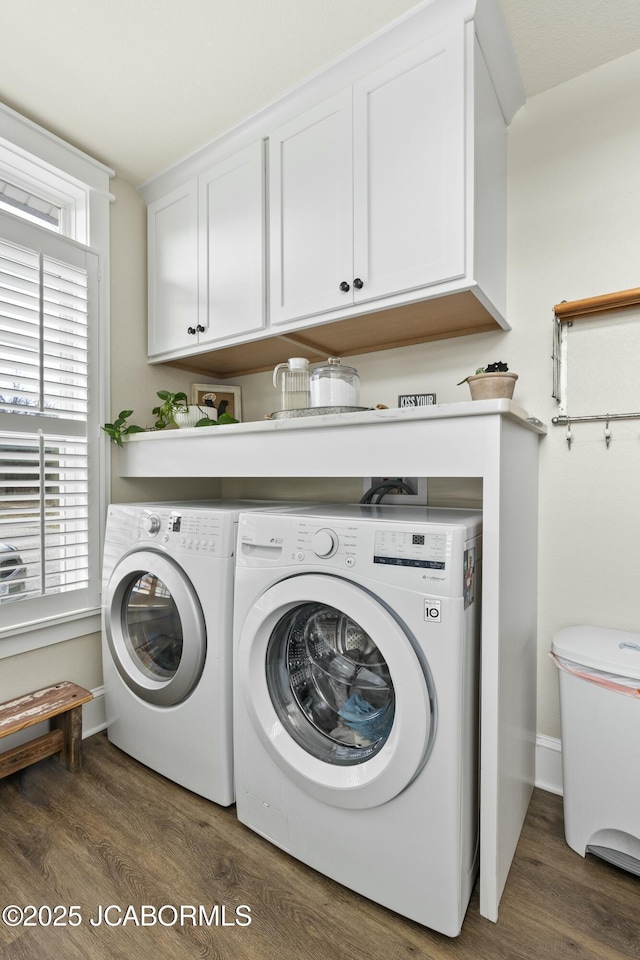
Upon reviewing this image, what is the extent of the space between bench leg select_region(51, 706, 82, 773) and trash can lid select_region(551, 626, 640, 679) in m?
1.71

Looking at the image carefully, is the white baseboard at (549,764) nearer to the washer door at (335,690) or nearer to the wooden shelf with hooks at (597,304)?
the washer door at (335,690)

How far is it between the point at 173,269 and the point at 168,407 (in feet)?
2.14

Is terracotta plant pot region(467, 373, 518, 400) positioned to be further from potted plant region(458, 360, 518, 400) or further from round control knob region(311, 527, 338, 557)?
round control knob region(311, 527, 338, 557)

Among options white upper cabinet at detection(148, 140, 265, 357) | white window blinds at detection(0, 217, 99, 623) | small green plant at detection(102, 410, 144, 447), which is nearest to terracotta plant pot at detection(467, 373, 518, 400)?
white upper cabinet at detection(148, 140, 265, 357)

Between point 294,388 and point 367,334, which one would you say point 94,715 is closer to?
point 294,388

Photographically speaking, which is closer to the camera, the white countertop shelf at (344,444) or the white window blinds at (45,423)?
the white countertop shelf at (344,444)

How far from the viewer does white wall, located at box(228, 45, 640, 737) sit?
157 centimetres

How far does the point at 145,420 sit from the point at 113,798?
5.12 ft

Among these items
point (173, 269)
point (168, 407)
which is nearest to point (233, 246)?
point (173, 269)

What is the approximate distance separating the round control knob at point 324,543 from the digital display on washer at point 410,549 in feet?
0.39

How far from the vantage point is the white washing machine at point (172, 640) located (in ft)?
5.06

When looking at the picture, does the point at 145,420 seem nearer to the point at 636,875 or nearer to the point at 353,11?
the point at 353,11

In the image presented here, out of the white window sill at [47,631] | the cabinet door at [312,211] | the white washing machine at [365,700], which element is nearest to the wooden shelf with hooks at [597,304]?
the cabinet door at [312,211]

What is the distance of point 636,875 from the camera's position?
4.33ft
